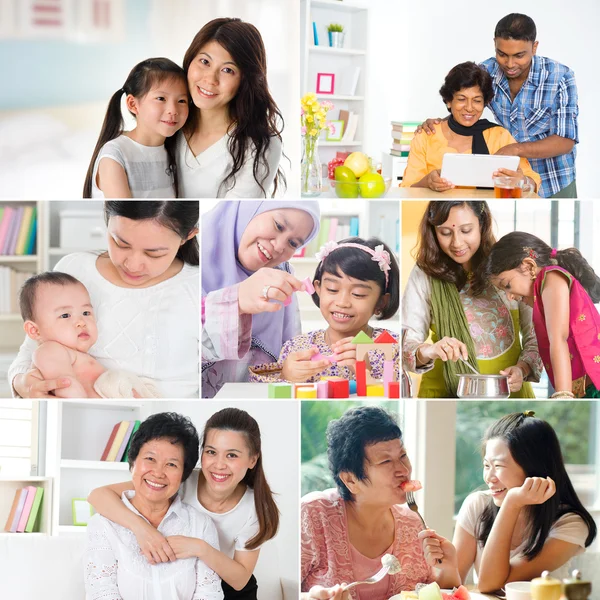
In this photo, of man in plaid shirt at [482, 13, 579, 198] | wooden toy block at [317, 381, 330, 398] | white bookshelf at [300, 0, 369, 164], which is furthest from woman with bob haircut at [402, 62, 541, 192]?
white bookshelf at [300, 0, 369, 164]

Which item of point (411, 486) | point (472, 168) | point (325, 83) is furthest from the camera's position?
point (325, 83)

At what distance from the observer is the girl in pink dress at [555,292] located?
2312 millimetres

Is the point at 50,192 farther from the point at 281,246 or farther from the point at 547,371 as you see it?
the point at 547,371

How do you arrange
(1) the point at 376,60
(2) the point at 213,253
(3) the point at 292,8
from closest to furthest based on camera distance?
(2) the point at 213,253
(3) the point at 292,8
(1) the point at 376,60

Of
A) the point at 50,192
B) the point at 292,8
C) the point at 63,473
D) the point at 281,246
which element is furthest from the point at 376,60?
the point at 63,473

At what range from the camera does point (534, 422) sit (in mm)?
2424

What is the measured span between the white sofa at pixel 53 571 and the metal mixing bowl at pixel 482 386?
0.69 meters

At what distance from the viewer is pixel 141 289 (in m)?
2.31

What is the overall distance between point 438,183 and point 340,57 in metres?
2.82

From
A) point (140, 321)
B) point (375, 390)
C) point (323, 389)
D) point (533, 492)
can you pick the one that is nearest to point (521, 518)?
point (533, 492)

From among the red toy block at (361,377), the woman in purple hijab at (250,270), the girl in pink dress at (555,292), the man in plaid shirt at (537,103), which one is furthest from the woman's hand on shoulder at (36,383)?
the man in plaid shirt at (537,103)

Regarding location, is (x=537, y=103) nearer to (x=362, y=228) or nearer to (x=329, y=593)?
(x=362, y=228)

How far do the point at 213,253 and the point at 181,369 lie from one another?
33cm

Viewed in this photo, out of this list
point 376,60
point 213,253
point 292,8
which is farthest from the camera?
point 376,60
